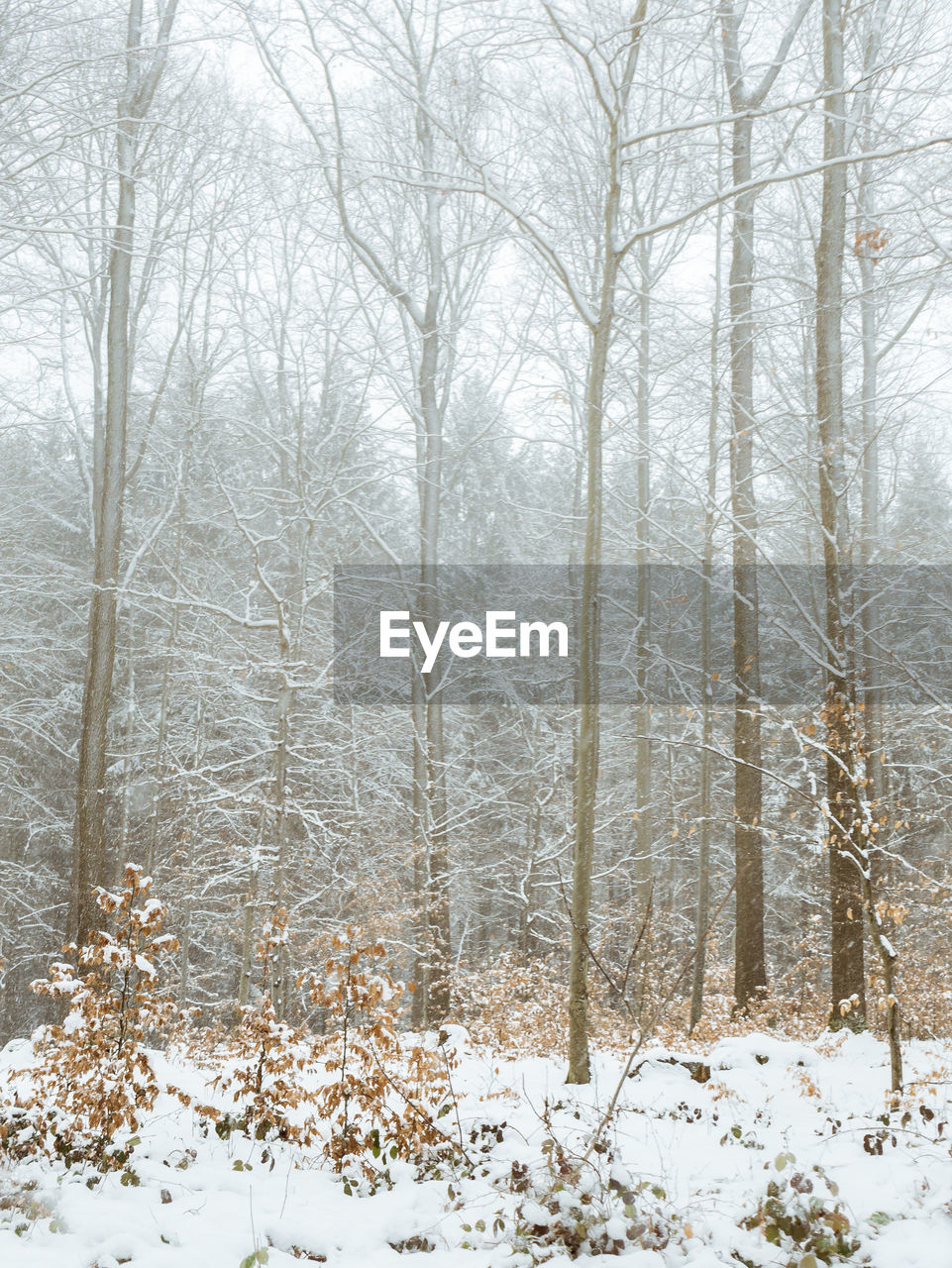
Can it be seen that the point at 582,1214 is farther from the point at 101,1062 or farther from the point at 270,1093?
the point at 101,1062

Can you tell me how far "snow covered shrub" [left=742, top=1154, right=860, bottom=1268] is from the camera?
9.29ft

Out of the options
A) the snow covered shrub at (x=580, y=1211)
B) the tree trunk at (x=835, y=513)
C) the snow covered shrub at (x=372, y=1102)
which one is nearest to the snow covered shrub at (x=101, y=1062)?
the snow covered shrub at (x=372, y=1102)

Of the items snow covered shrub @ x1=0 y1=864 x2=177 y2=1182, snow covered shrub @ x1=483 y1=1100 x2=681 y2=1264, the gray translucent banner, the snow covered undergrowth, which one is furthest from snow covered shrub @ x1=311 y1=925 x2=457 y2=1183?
the gray translucent banner

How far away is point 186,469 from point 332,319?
3203mm

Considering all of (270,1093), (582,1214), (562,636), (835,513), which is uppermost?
(835,513)

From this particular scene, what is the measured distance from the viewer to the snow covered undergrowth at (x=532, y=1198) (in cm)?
288

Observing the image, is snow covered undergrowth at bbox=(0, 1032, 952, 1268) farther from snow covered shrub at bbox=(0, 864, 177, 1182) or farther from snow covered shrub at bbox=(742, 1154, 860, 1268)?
snow covered shrub at bbox=(0, 864, 177, 1182)

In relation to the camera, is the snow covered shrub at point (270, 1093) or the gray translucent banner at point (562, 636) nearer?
the snow covered shrub at point (270, 1093)

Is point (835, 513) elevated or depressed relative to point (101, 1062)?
elevated

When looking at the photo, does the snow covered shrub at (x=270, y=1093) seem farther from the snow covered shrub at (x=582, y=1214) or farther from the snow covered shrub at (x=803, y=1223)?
the snow covered shrub at (x=803, y=1223)

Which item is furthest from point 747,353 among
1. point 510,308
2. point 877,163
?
point 510,308

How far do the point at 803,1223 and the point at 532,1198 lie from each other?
0.99m

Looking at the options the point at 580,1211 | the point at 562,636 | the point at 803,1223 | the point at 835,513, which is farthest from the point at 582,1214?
the point at 562,636

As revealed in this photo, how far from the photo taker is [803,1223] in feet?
9.80
